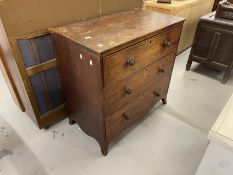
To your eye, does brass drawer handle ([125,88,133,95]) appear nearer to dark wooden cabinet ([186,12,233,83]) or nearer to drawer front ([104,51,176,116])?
drawer front ([104,51,176,116])

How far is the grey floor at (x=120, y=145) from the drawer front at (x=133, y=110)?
8.0 inches

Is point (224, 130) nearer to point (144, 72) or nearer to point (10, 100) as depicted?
point (144, 72)

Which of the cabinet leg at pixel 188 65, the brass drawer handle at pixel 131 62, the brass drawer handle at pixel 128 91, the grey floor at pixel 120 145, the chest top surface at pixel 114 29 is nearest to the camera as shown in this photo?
the chest top surface at pixel 114 29

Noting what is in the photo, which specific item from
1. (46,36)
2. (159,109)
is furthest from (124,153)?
(46,36)

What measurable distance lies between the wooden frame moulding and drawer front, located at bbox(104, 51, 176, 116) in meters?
0.59

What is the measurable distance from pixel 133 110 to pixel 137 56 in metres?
0.48

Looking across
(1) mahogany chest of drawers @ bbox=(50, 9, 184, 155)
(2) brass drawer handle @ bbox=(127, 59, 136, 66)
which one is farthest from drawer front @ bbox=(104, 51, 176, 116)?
(2) brass drawer handle @ bbox=(127, 59, 136, 66)

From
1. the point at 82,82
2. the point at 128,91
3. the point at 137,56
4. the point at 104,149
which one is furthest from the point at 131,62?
the point at 104,149

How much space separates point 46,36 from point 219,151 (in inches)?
49.8

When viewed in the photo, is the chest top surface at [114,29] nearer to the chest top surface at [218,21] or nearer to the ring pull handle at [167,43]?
the ring pull handle at [167,43]

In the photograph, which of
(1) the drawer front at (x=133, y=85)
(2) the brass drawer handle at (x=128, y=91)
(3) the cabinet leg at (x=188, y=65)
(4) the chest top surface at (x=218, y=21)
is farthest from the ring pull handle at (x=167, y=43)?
(3) the cabinet leg at (x=188, y=65)

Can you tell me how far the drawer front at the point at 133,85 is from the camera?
47.9 inches

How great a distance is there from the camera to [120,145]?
1596 mm

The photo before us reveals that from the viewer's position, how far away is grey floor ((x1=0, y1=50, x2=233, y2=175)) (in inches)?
55.8
